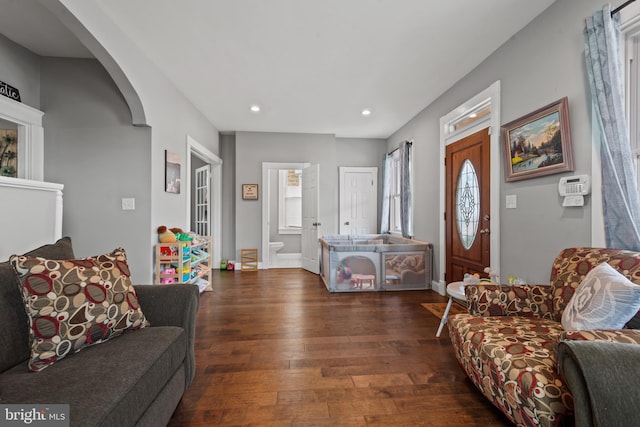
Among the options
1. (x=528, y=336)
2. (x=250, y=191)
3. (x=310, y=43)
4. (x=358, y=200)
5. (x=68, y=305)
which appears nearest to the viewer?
(x=68, y=305)

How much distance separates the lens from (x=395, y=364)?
2.06 meters

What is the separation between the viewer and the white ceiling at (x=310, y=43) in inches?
86.1

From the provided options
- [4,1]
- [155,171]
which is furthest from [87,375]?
[4,1]

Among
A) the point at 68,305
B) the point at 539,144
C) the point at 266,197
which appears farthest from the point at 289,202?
the point at 68,305

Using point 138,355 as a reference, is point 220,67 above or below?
above

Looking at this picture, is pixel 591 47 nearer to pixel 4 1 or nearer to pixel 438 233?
pixel 438 233

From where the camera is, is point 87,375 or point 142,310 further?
point 142,310

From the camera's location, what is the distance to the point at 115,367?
111 cm

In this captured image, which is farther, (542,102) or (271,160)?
(271,160)

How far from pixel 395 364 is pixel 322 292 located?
6.55ft

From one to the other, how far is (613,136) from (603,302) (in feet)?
3.44

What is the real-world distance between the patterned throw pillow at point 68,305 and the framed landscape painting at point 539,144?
9.50ft

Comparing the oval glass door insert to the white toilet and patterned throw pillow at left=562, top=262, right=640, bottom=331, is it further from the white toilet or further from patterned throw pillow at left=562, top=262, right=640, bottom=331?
the white toilet

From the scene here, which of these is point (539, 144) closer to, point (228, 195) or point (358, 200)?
point (358, 200)
